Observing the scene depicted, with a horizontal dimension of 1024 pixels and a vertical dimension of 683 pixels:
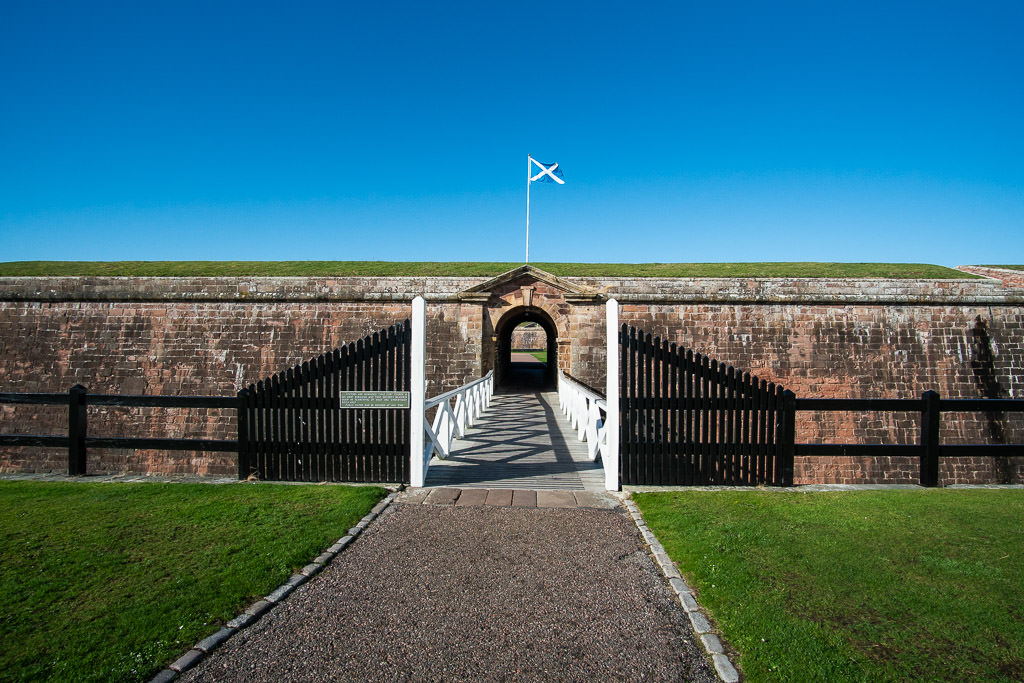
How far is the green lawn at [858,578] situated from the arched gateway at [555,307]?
9.66 m

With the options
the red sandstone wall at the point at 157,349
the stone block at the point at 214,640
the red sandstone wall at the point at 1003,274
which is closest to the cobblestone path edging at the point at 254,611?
the stone block at the point at 214,640

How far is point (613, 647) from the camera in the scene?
2.88m

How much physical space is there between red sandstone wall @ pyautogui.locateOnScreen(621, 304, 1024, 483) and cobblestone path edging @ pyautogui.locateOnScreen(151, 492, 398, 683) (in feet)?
38.3

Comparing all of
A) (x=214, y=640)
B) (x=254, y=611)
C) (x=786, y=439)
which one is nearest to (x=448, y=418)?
(x=786, y=439)

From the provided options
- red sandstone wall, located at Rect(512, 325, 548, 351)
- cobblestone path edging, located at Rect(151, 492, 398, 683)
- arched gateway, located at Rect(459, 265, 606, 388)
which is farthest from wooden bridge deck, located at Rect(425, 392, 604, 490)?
red sandstone wall, located at Rect(512, 325, 548, 351)

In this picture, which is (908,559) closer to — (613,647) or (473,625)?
(613,647)

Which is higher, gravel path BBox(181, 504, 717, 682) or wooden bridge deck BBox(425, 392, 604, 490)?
gravel path BBox(181, 504, 717, 682)

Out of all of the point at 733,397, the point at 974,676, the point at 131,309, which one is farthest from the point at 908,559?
the point at 131,309

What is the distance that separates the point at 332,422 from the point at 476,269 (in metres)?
12.0

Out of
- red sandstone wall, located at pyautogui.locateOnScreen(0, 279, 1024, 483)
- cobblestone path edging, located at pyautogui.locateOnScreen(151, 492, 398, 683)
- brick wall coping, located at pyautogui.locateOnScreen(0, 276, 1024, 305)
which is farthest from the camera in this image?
brick wall coping, located at pyautogui.locateOnScreen(0, 276, 1024, 305)

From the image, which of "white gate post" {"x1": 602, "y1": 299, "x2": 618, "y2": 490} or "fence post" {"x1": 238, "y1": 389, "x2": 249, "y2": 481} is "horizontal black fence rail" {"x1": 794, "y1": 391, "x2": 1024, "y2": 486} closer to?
"white gate post" {"x1": 602, "y1": 299, "x2": 618, "y2": 490}

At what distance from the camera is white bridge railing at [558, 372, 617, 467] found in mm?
6857

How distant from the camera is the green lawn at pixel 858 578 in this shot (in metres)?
2.70

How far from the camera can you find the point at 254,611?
3.21m
